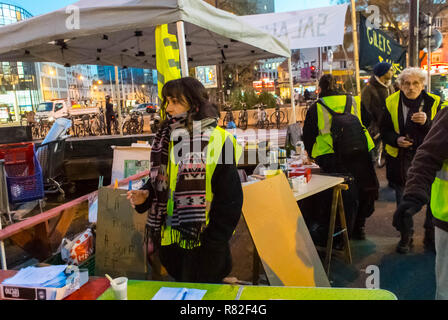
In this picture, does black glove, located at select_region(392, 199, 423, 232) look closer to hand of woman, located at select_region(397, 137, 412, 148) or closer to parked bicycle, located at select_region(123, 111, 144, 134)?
hand of woman, located at select_region(397, 137, 412, 148)

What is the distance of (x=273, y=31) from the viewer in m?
8.63

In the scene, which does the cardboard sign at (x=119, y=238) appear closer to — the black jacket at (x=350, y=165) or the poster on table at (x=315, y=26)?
the black jacket at (x=350, y=165)

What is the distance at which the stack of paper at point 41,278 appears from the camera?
1748 mm

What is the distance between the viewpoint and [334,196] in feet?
13.0

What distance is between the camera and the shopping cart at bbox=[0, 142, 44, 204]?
5684 millimetres

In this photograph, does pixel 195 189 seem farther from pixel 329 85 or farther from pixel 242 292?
pixel 329 85

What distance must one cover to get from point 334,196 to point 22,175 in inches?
187

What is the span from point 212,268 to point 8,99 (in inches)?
2980

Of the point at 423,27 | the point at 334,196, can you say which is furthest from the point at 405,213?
the point at 423,27

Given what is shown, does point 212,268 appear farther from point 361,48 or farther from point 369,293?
point 361,48

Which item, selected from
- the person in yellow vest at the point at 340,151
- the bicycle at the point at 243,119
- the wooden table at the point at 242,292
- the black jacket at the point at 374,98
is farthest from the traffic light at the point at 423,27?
the wooden table at the point at 242,292

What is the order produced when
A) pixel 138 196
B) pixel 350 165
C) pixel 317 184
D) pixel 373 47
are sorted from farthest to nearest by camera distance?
pixel 373 47 → pixel 350 165 → pixel 317 184 → pixel 138 196

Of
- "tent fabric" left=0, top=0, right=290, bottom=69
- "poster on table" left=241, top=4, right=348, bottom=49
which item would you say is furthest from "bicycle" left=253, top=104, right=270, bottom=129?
"tent fabric" left=0, top=0, right=290, bottom=69

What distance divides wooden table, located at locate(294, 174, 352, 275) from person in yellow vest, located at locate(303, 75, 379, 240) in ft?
0.85
